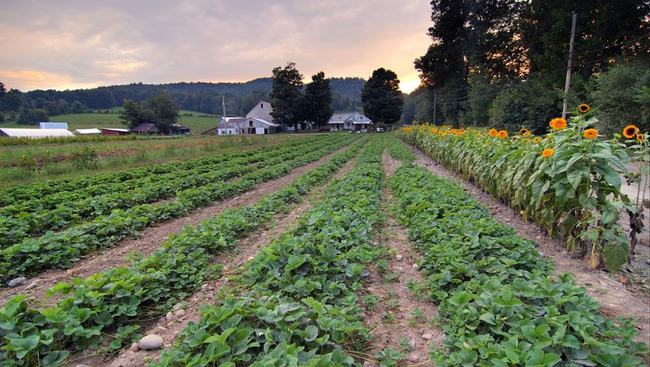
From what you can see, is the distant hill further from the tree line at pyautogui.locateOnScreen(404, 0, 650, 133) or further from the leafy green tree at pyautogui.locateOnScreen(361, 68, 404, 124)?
the tree line at pyautogui.locateOnScreen(404, 0, 650, 133)

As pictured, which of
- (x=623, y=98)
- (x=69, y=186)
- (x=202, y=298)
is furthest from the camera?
(x=623, y=98)

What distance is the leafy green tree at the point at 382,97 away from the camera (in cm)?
7238

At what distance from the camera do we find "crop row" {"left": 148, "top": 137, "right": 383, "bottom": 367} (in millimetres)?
2111

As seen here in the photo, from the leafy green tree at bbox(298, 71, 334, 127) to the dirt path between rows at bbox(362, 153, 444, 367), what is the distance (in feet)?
219

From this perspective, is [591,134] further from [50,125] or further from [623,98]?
[50,125]

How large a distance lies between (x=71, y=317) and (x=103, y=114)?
423 feet

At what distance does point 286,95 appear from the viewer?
222 ft

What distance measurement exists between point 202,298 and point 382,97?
240 ft

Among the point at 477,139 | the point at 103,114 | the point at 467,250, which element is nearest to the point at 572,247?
the point at 467,250

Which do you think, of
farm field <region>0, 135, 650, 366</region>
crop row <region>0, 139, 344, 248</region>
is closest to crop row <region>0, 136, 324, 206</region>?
crop row <region>0, 139, 344, 248</region>

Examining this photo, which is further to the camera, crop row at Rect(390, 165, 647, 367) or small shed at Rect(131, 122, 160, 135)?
small shed at Rect(131, 122, 160, 135)

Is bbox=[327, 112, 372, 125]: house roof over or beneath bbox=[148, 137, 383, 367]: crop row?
over

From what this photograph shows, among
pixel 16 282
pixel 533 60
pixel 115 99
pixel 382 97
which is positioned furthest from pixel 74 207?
pixel 115 99

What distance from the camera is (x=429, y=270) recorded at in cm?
363
